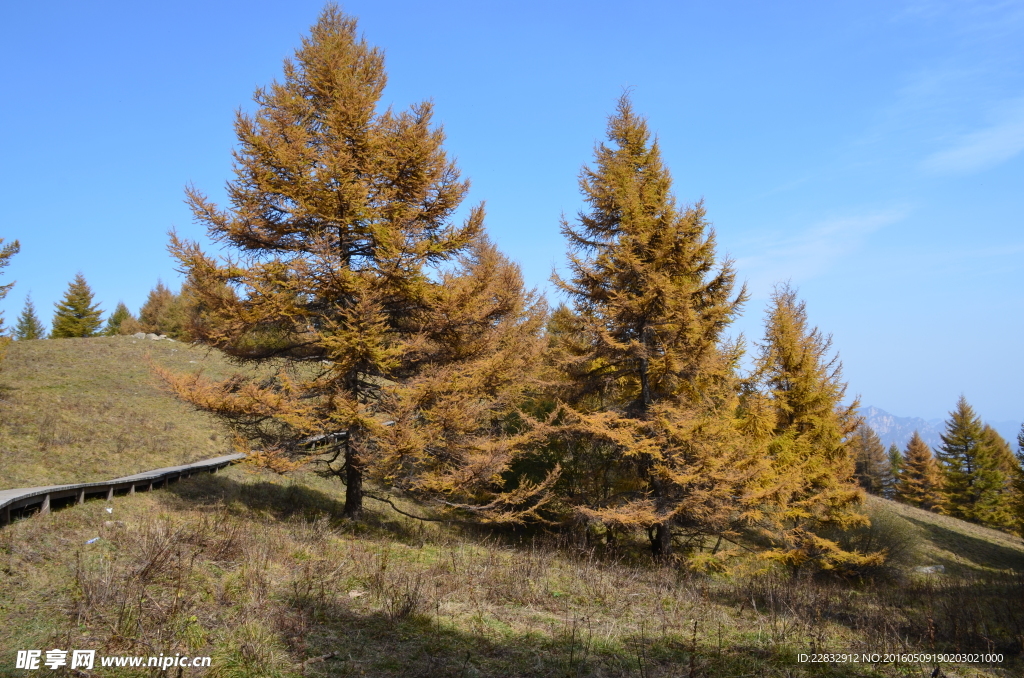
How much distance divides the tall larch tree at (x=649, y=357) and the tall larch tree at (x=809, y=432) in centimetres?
369

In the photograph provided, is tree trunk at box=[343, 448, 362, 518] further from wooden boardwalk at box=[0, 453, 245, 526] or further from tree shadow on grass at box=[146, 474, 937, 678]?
tree shadow on grass at box=[146, 474, 937, 678]

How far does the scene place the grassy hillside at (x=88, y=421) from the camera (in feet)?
47.3

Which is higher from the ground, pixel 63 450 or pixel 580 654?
pixel 63 450

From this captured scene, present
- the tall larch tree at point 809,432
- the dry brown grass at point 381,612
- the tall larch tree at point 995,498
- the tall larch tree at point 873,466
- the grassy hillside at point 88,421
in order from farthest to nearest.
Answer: the tall larch tree at point 873,466 < the tall larch tree at point 995,498 < the tall larch tree at point 809,432 < the grassy hillside at point 88,421 < the dry brown grass at point 381,612

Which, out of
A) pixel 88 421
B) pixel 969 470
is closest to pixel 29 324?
pixel 88 421

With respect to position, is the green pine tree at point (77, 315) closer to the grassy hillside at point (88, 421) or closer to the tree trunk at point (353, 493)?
the grassy hillside at point (88, 421)

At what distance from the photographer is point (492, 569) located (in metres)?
9.53

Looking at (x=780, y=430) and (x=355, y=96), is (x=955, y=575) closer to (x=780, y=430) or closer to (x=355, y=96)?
(x=780, y=430)

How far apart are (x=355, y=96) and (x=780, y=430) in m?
16.6

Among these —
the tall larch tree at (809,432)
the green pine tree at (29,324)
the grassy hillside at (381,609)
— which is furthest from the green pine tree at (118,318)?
the tall larch tree at (809,432)

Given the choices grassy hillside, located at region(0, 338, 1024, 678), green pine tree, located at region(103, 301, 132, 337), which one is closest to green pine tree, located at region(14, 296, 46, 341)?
green pine tree, located at region(103, 301, 132, 337)

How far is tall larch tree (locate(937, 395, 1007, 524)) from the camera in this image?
44.8 m

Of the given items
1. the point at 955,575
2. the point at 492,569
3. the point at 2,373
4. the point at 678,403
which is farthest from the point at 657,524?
the point at 2,373

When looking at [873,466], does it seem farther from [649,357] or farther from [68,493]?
[68,493]
